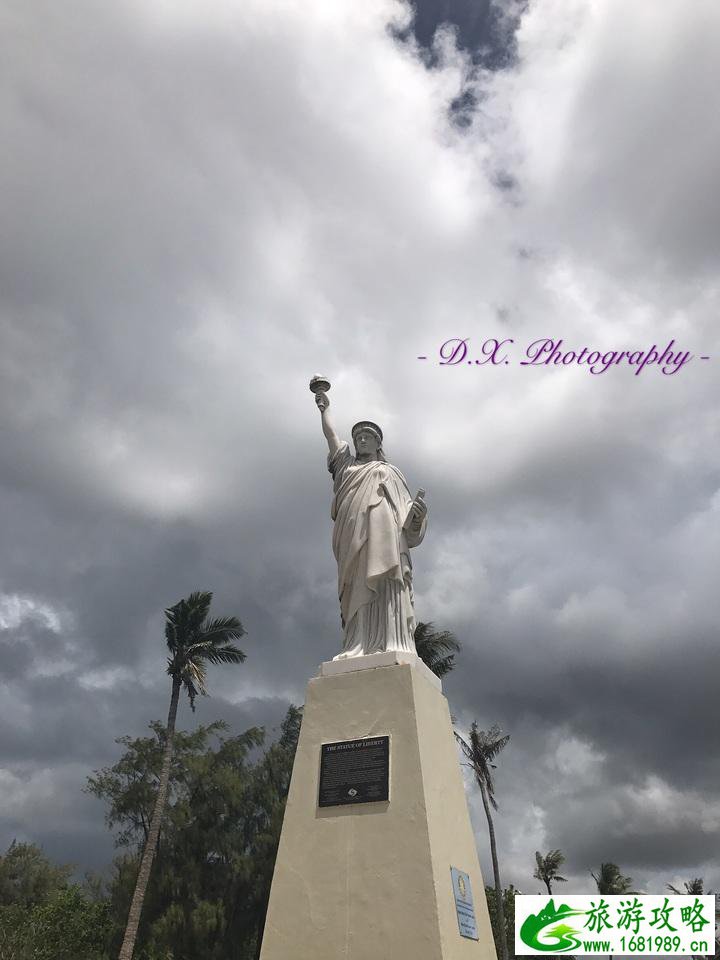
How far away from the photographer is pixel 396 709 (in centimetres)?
725

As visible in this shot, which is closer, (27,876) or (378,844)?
(378,844)

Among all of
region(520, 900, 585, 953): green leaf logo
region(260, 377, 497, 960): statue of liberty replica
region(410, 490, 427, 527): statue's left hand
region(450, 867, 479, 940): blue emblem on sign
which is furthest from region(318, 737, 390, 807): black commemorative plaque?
region(520, 900, 585, 953): green leaf logo

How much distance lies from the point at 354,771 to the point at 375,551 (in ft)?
A: 7.65

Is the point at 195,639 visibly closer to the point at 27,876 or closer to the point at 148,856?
the point at 148,856

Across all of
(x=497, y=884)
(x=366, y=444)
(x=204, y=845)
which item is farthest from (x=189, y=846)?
(x=366, y=444)

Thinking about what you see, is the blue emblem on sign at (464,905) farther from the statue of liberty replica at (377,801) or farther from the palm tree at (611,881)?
the palm tree at (611,881)

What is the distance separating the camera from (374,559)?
27.1 feet

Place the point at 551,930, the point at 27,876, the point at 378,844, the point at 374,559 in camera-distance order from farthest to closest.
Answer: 1. the point at 27,876
2. the point at 551,930
3. the point at 374,559
4. the point at 378,844

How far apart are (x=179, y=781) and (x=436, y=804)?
686 inches

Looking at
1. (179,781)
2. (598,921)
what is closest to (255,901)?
(179,781)

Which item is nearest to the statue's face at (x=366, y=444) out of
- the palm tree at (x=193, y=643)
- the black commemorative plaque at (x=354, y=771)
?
the black commemorative plaque at (x=354, y=771)

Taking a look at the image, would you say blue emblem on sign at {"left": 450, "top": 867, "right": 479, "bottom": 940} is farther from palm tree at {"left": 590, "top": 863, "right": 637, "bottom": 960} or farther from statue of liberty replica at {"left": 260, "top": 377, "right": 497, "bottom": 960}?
palm tree at {"left": 590, "top": 863, "right": 637, "bottom": 960}

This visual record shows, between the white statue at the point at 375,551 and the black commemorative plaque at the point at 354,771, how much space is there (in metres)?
1.04

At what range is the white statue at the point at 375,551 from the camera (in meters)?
8.17
